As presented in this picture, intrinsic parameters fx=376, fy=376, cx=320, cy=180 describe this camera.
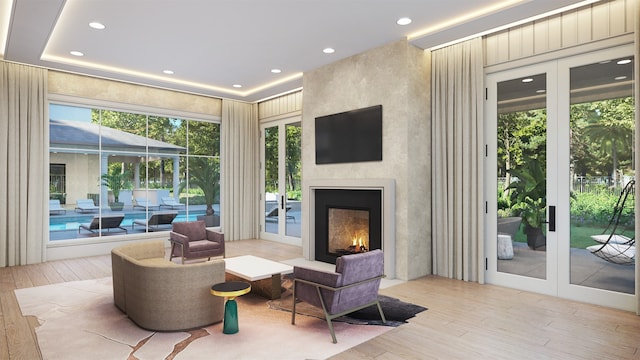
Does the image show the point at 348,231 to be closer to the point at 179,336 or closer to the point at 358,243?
the point at 358,243

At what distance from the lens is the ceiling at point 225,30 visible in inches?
174

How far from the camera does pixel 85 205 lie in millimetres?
7352

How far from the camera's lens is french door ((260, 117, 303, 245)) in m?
8.66

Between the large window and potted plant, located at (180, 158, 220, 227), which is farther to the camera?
potted plant, located at (180, 158, 220, 227)

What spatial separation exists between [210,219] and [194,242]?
2552 millimetres

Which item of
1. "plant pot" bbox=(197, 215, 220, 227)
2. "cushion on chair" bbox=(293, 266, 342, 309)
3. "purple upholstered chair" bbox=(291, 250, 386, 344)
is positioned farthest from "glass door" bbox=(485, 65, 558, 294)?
"plant pot" bbox=(197, 215, 220, 227)

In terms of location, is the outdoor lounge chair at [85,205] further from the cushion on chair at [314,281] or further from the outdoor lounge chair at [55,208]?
the cushion on chair at [314,281]

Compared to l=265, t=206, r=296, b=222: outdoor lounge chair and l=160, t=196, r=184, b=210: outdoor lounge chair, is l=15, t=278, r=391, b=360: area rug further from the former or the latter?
l=265, t=206, r=296, b=222: outdoor lounge chair

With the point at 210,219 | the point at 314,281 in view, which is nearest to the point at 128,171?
the point at 210,219

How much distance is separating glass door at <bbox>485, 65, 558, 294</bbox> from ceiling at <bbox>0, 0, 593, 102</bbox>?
0.90 m

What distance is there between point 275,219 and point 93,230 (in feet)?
12.5

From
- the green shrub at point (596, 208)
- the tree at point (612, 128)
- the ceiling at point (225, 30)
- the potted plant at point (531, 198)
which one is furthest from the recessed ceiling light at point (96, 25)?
the green shrub at point (596, 208)

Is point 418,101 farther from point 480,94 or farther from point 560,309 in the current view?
point 560,309

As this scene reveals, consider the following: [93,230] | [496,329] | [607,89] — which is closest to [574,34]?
[607,89]
